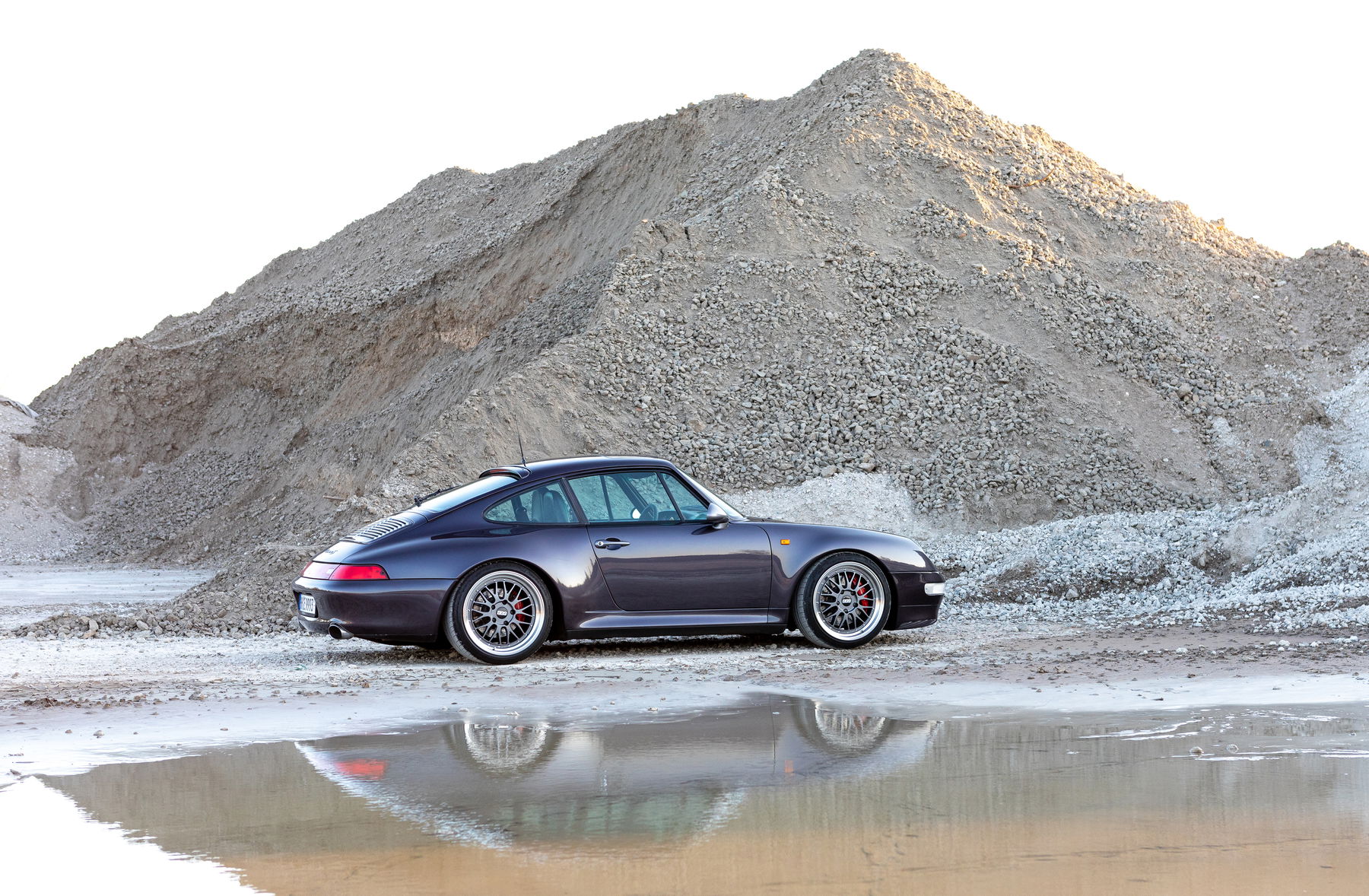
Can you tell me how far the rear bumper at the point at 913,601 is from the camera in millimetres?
9898

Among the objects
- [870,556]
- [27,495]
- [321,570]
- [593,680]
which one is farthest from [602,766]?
[27,495]

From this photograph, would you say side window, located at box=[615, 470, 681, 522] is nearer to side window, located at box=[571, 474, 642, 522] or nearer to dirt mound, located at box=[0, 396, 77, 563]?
side window, located at box=[571, 474, 642, 522]

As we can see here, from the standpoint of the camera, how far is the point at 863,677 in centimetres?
806

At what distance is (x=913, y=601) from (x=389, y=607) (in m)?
3.79

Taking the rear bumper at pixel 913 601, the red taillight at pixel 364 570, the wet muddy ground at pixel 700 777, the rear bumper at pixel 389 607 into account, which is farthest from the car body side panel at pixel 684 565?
the red taillight at pixel 364 570

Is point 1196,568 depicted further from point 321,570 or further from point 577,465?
point 321,570

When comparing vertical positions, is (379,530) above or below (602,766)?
above

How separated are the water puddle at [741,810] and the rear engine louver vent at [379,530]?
3184 millimetres

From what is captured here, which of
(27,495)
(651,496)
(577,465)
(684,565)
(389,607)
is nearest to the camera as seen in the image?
(389,607)

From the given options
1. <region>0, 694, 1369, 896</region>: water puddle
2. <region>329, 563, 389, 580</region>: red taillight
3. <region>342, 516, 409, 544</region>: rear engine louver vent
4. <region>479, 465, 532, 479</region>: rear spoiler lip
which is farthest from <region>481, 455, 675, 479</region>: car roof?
<region>0, 694, 1369, 896</region>: water puddle

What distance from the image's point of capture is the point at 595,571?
362 inches

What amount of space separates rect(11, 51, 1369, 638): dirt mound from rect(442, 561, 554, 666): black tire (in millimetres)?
12659

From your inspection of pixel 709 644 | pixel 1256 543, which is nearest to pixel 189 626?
pixel 709 644

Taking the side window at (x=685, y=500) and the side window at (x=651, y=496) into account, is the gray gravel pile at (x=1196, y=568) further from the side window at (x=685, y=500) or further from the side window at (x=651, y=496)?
the side window at (x=651, y=496)
